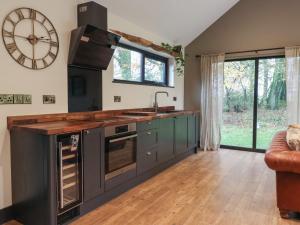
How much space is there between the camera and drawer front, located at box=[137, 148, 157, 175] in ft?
10.3

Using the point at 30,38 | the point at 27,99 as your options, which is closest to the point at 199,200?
the point at 27,99

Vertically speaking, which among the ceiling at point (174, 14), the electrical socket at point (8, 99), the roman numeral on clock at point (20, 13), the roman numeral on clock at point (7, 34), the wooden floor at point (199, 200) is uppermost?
the ceiling at point (174, 14)

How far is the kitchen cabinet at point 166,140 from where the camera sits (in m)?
3.59

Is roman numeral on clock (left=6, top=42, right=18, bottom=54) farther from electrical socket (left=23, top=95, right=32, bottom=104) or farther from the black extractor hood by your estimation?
the black extractor hood

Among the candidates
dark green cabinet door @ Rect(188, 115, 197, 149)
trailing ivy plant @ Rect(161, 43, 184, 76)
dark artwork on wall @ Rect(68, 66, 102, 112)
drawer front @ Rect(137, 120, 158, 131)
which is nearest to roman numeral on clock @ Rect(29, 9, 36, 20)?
dark artwork on wall @ Rect(68, 66, 102, 112)

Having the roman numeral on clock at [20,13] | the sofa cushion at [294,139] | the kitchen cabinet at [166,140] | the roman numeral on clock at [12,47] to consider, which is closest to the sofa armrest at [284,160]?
the sofa cushion at [294,139]

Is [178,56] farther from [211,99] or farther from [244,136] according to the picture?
[244,136]

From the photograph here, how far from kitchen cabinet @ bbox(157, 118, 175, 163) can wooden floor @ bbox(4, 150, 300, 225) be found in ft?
0.82

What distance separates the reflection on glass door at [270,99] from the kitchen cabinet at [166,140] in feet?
7.10

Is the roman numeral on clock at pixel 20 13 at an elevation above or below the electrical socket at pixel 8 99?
above

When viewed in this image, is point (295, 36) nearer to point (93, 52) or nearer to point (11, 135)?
point (93, 52)

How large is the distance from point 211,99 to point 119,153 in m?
2.97

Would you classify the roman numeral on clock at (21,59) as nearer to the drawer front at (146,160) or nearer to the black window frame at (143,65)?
the black window frame at (143,65)

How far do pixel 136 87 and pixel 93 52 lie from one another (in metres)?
1.25
